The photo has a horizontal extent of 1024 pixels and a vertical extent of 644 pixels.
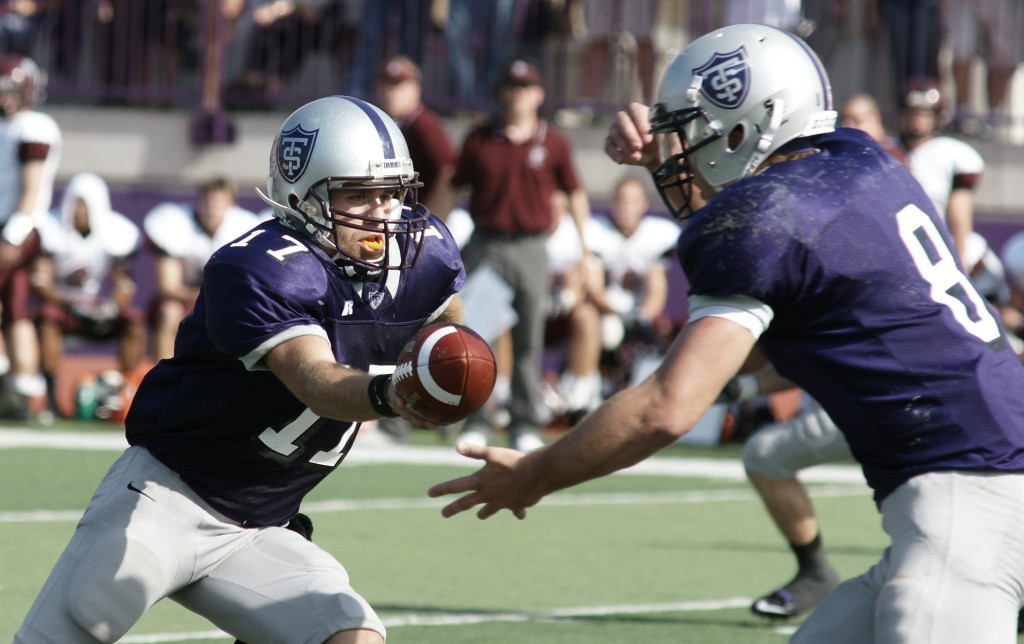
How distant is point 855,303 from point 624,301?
814 cm

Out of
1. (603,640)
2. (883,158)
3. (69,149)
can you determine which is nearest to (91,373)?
(69,149)

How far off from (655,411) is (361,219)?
0.96 metres

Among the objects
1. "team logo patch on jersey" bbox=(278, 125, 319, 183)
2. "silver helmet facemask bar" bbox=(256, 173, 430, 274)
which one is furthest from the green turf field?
"team logo patch on jersey" bbox=(278, 125, 319, 183)

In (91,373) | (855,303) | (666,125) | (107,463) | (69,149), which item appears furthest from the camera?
(69,149)

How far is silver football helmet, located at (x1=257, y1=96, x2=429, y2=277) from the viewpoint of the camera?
3494 mm

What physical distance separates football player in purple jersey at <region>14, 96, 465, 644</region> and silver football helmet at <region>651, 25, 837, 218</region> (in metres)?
0.65

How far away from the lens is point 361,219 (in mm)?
3467

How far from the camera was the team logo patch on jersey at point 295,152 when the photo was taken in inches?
140

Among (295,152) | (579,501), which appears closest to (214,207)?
(579,501)

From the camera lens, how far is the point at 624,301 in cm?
1104

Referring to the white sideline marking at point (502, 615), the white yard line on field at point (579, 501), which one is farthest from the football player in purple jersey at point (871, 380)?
the white yard line on field at point (579, 501)

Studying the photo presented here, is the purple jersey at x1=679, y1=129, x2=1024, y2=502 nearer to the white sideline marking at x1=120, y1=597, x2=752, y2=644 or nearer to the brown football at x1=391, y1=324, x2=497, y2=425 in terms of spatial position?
the brown football at x1=391, y1=324, x2=497, y2=425

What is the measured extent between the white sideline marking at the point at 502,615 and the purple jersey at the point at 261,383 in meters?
1.37

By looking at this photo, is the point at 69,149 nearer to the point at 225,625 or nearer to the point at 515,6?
the point at 515,6
